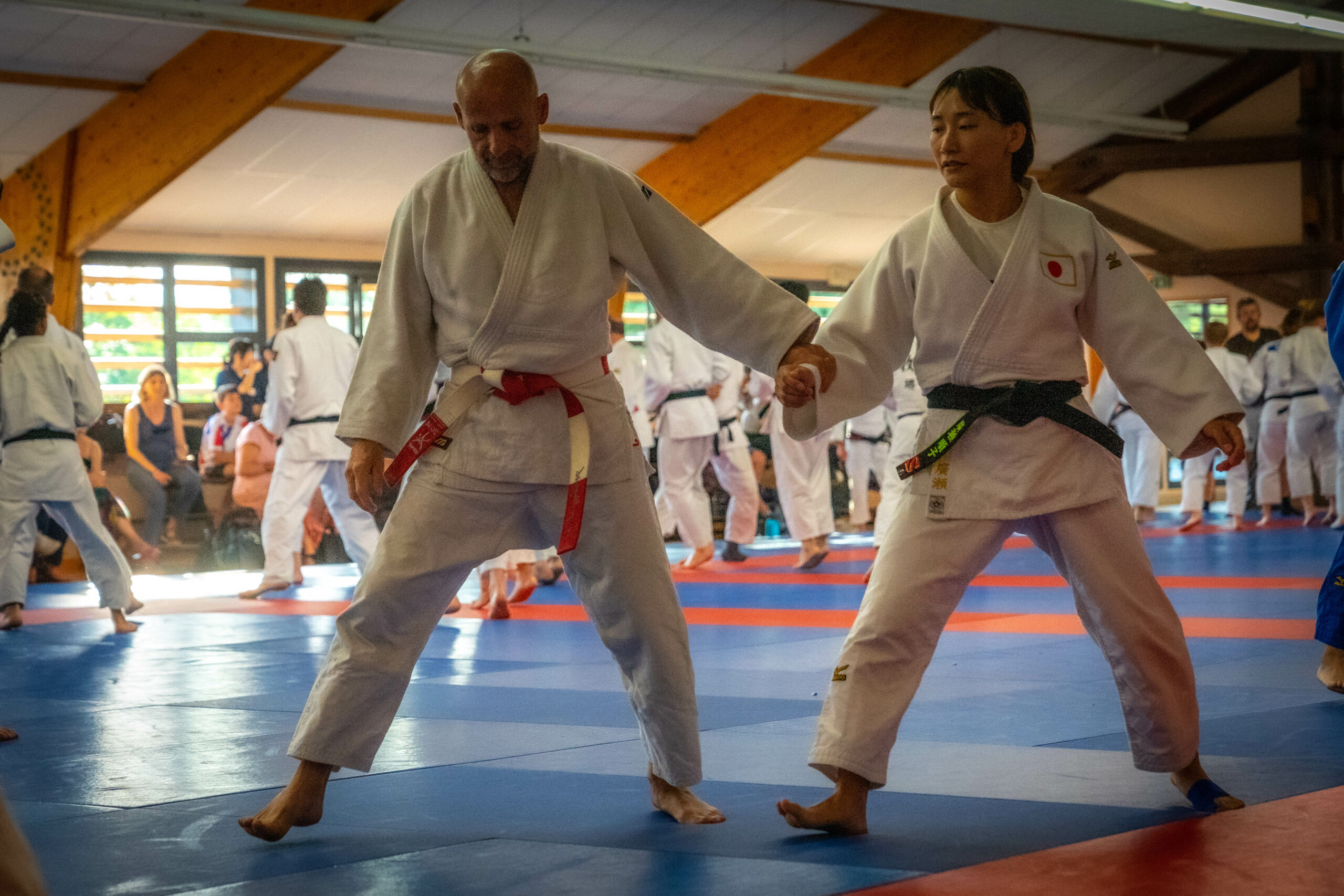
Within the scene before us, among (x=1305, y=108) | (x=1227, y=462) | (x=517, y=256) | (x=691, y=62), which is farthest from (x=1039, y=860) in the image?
(x=1305, y=108)

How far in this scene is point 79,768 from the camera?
309 cm

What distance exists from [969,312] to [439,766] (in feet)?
4.91

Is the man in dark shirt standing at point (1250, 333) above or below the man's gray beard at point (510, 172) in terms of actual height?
above

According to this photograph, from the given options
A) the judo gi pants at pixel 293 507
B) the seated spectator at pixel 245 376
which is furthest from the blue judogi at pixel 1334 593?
the seated spectator at pixel 245 376

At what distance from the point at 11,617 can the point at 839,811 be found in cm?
497

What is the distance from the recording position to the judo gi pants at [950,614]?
237 cm

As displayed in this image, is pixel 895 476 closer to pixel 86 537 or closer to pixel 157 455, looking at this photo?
pixel 86 537

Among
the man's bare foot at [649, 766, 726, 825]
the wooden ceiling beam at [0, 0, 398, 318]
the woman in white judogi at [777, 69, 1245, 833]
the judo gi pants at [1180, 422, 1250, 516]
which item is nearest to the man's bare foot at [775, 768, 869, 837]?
the woman in white judogi at [777, 69, 1245, 833]

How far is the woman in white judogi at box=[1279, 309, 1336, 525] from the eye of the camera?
10203 mm

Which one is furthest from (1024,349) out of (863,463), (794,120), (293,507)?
(794,120)

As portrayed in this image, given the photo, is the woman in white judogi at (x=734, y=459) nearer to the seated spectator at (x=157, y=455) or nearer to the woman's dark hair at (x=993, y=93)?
the seated spectator at (x=157, y=455)

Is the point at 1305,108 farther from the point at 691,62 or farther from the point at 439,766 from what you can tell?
the point at 439,766

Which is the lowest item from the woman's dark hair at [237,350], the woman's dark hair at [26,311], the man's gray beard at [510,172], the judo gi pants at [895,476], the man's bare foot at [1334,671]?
the man's bare foot at [1334,671]

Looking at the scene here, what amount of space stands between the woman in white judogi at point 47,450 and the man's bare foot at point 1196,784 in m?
4.63
